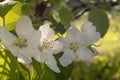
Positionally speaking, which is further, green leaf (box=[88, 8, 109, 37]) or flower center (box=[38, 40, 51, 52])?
green leaf (box=[88, 8, 109, 37])

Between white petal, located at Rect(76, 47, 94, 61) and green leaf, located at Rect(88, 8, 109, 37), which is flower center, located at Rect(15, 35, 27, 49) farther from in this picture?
green leaf, located at Rect(88, 8, 109, 37)

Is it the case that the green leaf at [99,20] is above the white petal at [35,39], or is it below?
below

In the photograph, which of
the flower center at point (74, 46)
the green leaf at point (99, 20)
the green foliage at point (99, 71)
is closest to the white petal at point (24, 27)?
the flower center at point (74, 46)

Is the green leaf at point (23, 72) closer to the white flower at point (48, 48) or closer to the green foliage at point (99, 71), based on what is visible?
the white flower at point (48, 48)

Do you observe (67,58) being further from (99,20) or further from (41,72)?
(99,20)

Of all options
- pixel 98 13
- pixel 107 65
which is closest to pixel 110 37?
pixel 107 65

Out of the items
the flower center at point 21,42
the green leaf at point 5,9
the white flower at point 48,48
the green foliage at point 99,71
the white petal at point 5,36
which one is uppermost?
the green leaf at point 5,9

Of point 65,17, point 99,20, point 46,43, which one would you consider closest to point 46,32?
point 46,43

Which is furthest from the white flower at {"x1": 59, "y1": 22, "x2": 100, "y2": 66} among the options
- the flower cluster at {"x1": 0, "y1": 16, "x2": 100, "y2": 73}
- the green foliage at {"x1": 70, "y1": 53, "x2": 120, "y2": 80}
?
the green foliage at {"x1": 70, "y1": 53, "x2": 120, "y2": 80}
